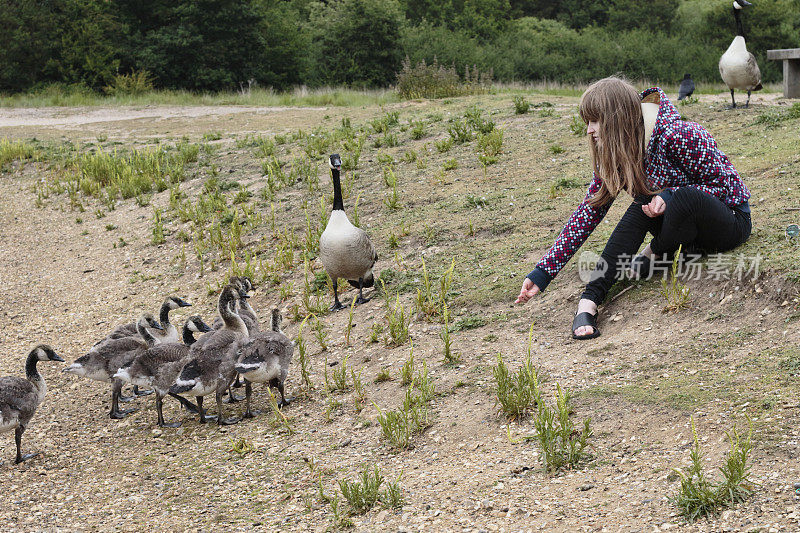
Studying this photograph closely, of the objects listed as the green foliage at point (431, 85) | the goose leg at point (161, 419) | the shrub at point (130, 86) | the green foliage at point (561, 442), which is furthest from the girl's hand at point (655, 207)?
the shrub at point (130, 86)

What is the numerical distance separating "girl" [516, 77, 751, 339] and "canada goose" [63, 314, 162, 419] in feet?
11.6

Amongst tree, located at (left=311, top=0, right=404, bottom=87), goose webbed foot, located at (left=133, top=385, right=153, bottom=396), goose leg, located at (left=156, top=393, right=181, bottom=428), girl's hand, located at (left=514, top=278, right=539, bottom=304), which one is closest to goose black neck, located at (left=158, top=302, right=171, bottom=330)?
goose webbed foot, located at (left=133, top=385, right=153, bottom=396)

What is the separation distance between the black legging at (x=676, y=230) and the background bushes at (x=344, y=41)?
2796 centimetres

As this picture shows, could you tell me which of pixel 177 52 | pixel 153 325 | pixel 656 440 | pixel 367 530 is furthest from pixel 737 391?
pixel 177 52

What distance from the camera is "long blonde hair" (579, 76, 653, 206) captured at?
5945 millimetres

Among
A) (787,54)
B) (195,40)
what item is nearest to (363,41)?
(195,40)

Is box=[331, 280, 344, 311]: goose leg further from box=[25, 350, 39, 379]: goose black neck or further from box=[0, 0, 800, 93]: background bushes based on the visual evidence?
box=[0, 0, 800, 93]: background bushes

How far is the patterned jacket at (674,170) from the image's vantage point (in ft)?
19.9

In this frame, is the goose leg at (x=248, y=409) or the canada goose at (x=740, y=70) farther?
the canada goose at (x=740, y=70)

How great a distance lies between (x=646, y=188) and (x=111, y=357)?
16.3 ft

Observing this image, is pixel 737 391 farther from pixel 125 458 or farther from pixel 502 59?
pixel 502 59

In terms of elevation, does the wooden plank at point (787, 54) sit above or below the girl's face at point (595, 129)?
above

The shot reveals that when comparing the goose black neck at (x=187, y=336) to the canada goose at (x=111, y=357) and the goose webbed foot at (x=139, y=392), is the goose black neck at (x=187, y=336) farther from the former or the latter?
the goose webbed foot at (x=139, y=392)

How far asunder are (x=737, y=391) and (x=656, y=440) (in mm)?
663
